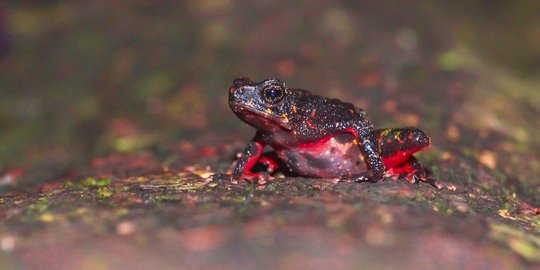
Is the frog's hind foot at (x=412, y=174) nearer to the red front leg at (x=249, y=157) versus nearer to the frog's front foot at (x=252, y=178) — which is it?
the frog's front foot at (x=252, y=178)

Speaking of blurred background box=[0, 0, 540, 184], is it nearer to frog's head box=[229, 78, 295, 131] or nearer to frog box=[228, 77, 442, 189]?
frog box=[228, 77, 442, 189]

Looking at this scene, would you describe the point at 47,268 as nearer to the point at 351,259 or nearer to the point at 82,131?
the point at 351,259

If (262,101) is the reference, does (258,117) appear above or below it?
below

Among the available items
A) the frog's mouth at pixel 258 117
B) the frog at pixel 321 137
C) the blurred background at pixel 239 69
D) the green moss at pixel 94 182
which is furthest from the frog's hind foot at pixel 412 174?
the green moss at pixel 94 182

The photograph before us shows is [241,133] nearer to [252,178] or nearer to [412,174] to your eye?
[252,178]

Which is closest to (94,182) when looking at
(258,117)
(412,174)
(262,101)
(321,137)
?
(258,117)

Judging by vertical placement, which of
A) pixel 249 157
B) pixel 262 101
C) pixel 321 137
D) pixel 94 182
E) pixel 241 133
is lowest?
pixel 94 182
